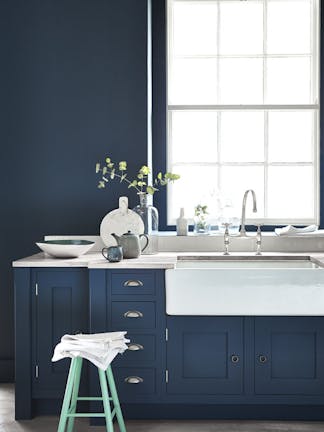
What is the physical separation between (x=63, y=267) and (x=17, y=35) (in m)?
1.79

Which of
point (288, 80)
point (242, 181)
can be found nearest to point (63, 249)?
point (242, 181)

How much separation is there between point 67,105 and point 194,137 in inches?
39.7

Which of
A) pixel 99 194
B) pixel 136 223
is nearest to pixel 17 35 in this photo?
pixel 99 194

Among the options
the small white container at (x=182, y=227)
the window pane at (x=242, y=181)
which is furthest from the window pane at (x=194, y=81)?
the small white container at (x=182, y=227)

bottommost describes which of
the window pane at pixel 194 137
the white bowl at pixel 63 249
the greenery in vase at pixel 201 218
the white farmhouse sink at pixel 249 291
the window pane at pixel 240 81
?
the white farmhouse sink at pixel 249 291

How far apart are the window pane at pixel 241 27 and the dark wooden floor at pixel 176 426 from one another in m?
2.69

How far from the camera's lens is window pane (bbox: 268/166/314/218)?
4898 millimetres

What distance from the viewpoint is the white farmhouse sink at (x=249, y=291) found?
3.64 meters

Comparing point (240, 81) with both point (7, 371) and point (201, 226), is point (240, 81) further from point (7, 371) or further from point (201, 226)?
point (7, 371)

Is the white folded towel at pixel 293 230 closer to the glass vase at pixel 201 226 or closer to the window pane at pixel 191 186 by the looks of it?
the glass vase at pixel 201 226

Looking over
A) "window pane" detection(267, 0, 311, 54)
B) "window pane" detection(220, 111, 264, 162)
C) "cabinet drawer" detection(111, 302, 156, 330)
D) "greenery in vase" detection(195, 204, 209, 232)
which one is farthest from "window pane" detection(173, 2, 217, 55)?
"cabinet drawer" detection(111, 302, 156, 330)

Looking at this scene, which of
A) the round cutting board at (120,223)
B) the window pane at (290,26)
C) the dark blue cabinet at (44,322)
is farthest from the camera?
the window pane at (290,26)

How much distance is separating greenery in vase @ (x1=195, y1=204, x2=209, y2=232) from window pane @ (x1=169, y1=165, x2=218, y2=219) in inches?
12.0

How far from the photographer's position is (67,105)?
455 cm
